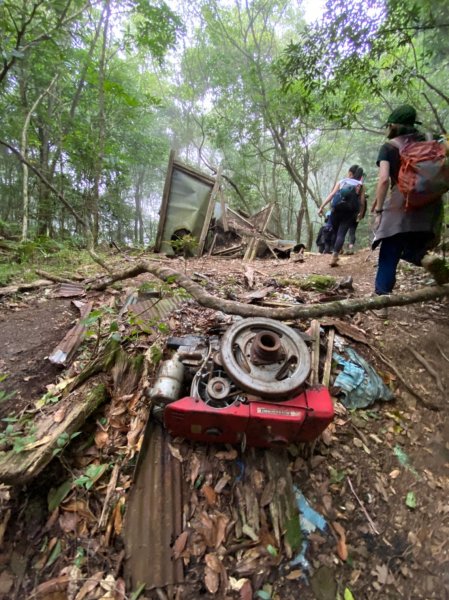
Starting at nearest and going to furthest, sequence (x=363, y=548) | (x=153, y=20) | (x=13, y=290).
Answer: (x=363, y=548) → (x=13, y=290) → (x=153, y=20)

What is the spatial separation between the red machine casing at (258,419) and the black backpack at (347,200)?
15.4ft

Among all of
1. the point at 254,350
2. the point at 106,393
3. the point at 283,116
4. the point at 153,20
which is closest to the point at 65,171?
the point at 153,20

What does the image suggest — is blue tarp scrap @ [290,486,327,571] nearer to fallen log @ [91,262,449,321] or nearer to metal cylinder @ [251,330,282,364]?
metal cylinder @ [251,330,282,364]

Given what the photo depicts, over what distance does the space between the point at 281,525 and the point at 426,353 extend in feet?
7.51

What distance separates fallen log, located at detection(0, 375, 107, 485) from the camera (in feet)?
5.76

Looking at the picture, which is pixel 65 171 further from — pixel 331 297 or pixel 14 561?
pixel 14 561

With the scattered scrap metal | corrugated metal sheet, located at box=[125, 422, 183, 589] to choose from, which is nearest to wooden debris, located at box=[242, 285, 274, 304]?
corrugated metal sheet, located at box=[125, 422, 183, 589]

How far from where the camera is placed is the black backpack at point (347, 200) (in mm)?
5423

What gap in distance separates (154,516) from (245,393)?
987mm

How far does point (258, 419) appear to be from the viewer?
1.75 m

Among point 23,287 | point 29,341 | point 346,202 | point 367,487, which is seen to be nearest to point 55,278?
point 23,287

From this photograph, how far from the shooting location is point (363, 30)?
4.22 meters

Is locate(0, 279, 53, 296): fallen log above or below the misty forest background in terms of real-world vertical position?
below

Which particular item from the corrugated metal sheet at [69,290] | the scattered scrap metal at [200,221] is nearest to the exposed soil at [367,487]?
the corrugated metal sheet at [69,290]
